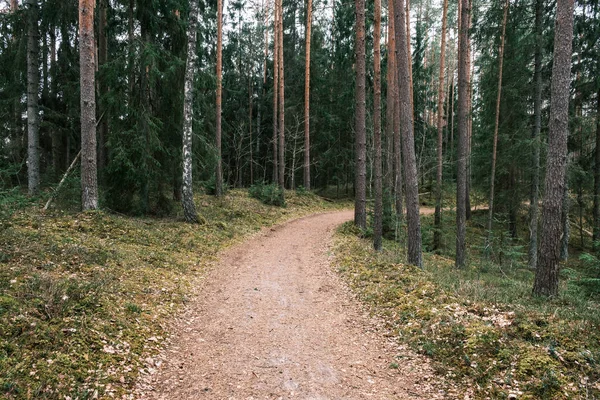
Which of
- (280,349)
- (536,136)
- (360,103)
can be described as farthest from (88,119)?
(536,136)

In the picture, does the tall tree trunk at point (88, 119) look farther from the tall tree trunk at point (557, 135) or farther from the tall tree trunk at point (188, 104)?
the tall tree trunk at point (557, 135)

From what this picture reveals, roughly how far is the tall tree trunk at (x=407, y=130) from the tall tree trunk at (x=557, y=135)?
306 cm

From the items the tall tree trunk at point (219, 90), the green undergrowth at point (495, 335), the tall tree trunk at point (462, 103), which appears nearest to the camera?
the green undergrowth at point (495, 335)

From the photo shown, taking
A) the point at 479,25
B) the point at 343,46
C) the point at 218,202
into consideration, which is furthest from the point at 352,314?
the point at 343,46

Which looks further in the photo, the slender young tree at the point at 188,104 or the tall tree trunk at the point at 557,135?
the slender young tree at the point at 188,104

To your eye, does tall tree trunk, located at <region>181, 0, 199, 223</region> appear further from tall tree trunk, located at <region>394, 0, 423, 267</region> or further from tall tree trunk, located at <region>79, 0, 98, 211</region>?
tall tree trunk, located at <region>394, 0, 423, 267</region>

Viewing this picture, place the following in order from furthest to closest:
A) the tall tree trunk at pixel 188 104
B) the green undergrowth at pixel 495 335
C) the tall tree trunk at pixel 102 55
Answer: the tall tree trunk at pixel 102 55, the tall tree trunk at pixel 188 104, the green undergrowth at pixel 495 335

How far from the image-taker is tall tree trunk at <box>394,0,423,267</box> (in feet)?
27.6

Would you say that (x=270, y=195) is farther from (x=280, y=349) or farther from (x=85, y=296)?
(x=280, y=349)

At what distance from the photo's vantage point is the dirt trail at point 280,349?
163 inches

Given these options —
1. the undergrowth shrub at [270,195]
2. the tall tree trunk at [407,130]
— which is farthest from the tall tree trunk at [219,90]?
the tall tree trunk at [407,130]

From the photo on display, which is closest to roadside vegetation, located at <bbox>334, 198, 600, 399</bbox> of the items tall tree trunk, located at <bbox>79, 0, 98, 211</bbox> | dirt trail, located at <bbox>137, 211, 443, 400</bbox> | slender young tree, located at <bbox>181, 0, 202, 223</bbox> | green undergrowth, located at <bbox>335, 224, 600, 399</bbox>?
green undergrowth, located at <bbox>335, 224, 600, 399</bbox>

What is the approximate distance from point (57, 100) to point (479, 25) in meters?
19.9

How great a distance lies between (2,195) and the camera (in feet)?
29.0
